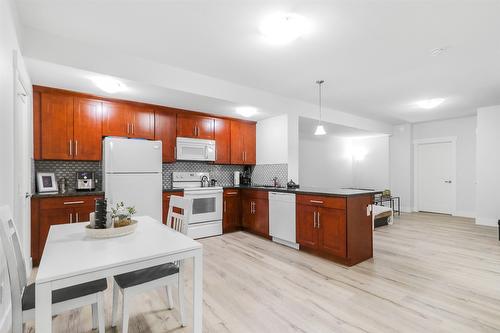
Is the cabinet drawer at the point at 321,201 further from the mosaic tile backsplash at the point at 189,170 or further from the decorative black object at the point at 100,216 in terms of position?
the decorative black object at the point at 100,216

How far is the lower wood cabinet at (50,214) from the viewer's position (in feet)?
9.82

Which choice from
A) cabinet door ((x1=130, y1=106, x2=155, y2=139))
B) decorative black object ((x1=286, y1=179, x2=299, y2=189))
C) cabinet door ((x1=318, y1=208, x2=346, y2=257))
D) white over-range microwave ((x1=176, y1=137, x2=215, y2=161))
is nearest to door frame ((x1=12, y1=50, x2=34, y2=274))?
cabinet door ((x1=130, y1=106, x2=155, y2=139))

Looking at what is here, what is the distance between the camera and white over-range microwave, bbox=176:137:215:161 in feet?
14.2

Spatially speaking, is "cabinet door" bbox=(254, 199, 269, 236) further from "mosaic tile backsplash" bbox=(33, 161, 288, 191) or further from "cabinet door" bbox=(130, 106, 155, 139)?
"cabinet door" bbox=(130, 106, 155, 139)

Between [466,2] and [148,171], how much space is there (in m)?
3.87

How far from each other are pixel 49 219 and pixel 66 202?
0.85ft

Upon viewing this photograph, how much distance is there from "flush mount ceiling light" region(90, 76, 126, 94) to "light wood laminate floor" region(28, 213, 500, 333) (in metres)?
2.30

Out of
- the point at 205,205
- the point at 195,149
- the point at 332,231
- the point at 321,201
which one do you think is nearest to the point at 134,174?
the point at 195,149

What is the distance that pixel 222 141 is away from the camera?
4852 millimetres

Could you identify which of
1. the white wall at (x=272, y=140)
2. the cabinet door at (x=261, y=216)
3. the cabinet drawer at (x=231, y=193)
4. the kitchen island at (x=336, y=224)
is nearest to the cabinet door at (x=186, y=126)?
the cabinet drawer at (x=231, y=193)

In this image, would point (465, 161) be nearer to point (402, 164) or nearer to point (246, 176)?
point (402, 164)

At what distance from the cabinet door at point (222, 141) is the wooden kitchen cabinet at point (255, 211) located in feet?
2.50

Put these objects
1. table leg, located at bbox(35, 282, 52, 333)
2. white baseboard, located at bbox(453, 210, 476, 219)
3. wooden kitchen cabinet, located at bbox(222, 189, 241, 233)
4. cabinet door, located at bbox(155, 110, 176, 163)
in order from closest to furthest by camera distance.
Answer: table leg, located at bbox(35, 282, 52, 333), cabinet door, located at bbox(155, 110, 176, 163), wooden kitchen cabinet, located at bbox(222, 189, 241, 233), white baseboard, located at bbox(453, 210, 476, 219)

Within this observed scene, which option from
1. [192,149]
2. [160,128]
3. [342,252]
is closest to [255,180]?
[192,149]
